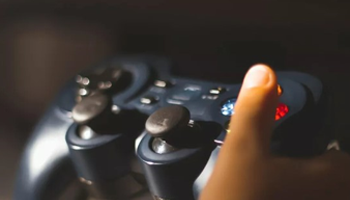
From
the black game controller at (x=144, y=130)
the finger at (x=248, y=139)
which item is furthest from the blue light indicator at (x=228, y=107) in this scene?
the finger at (x=248, y=139)

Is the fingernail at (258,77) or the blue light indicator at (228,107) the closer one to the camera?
the fingernail at (258,77)

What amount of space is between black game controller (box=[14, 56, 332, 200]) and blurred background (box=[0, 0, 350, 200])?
8 cm

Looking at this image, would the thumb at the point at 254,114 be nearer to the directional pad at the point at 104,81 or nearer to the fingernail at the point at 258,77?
the fingernail at the point at 258,77

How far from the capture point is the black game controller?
0.49 meters

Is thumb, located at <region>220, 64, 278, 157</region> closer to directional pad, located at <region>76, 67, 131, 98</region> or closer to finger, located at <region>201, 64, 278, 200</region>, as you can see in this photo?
finger, located at <region>201, 64, 278, 200</region>

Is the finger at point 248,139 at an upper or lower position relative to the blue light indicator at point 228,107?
upper

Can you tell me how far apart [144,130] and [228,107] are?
85 millimetres

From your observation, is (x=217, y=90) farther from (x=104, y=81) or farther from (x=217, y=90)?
(x=104, y=81)

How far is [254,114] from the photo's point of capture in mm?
401

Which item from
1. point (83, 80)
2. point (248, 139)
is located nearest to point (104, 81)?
point (83, 80)

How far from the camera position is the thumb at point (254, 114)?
0.40m

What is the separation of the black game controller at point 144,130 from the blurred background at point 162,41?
0.08m

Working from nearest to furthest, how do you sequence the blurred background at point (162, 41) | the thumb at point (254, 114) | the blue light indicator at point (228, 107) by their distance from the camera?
the thumb at point (254, 114), the blue light indicator at point (228, 107), the blurred background at point (162, 41)

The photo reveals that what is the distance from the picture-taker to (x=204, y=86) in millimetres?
585
